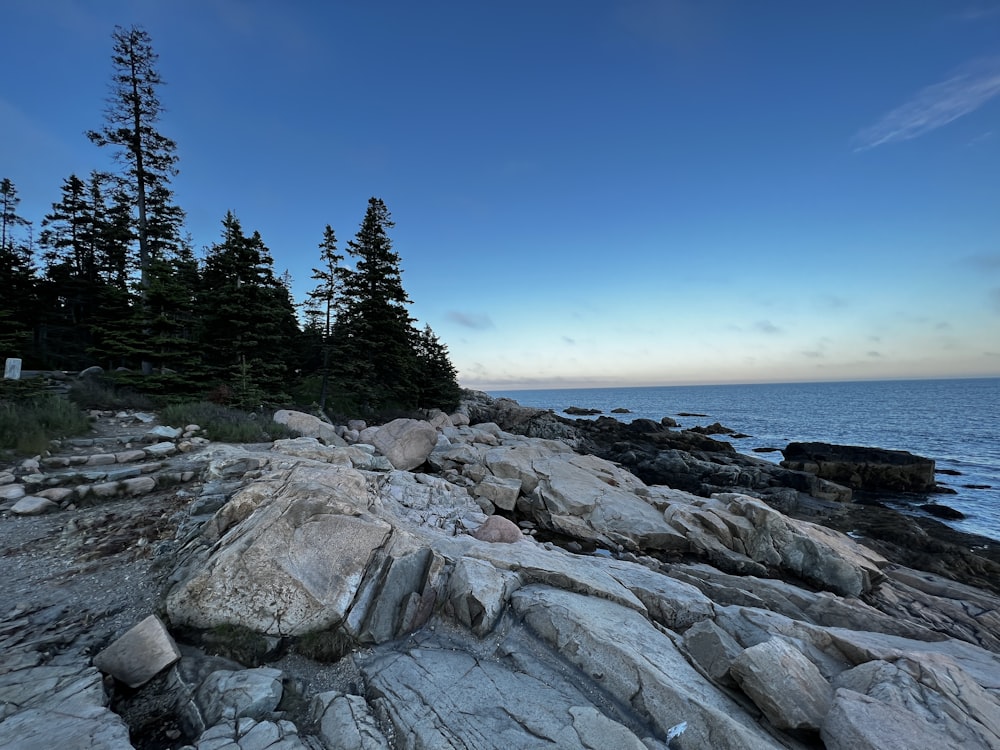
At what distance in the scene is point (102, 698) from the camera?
12.4 ft

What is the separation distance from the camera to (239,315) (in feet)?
68.0

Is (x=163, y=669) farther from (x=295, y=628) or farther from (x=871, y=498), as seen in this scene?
(x=871, y=498)

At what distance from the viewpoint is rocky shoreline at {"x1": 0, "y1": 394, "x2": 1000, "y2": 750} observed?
3854 mm

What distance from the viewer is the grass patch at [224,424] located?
1321 cm

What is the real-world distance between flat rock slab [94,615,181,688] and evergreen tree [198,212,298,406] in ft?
55.9

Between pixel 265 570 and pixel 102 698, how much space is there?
1.73 metres

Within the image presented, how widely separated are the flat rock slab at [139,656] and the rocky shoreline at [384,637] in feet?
0.07

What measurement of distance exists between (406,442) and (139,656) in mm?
13343

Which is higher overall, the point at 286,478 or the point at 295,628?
the point at 286,478

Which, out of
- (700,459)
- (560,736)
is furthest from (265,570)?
(700,459)

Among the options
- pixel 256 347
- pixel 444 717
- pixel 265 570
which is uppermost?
pixel 256 347

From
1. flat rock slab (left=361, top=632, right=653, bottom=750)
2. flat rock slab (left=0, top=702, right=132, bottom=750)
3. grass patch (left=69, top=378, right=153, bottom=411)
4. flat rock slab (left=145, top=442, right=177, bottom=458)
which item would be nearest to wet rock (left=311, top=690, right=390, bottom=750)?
flat rock slab (left=361, top=632, right=653, bottom=750)

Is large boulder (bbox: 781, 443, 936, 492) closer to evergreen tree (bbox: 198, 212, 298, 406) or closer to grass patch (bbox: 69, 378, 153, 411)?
evergreen tree (bbox: 198, 212, 298, 406)

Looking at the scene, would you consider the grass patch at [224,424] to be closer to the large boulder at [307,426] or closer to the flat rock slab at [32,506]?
the large boulder at [307,426]
